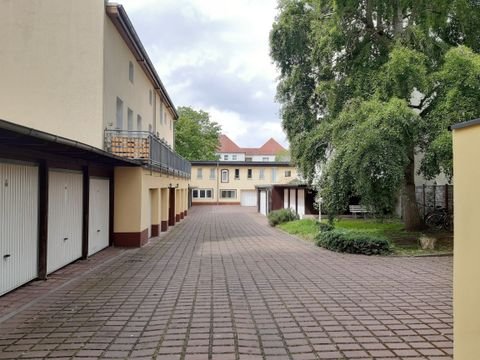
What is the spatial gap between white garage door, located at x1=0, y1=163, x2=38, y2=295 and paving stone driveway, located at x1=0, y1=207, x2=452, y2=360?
2.64 ft

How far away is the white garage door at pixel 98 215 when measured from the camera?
12109 mm

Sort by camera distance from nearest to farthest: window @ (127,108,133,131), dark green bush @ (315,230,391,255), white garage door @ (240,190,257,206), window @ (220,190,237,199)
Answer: dark green bush @ (315,230,391,255), window @ (127,108,133,131), window @ (220,190,237,199), white garage door @ (240,190,257,206)

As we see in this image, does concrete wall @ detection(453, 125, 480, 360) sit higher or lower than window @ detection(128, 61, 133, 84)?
lower

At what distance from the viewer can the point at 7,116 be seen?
43.4ft

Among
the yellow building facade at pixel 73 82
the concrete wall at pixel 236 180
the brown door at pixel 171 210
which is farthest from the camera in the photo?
the concrete wall at pixel 236 180

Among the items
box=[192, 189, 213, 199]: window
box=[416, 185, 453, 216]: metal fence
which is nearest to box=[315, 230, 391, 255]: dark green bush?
box=[416, 185, 453, 216]: metal fence

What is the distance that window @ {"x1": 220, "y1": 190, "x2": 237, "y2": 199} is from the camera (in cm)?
5588

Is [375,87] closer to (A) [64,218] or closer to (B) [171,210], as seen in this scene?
(A) [64,218]

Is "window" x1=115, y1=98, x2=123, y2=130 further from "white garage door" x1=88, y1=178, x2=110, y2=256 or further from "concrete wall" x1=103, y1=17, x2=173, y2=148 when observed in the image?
"white garage door" x1=88, y1=178, x2=110, y2=256

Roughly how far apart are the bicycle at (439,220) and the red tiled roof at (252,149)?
68.9 metres

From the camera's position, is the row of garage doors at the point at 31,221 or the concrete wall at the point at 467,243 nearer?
the concrete wall at the point at 467,243

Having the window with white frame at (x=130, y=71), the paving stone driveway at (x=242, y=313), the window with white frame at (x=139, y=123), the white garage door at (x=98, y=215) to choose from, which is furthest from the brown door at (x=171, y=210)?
the paving stone driveway at (x=242, y=313)

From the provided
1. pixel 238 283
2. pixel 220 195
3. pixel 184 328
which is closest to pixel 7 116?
pixel 238 283

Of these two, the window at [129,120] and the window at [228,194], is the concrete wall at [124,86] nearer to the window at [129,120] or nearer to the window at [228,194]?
the window at [129,120]
